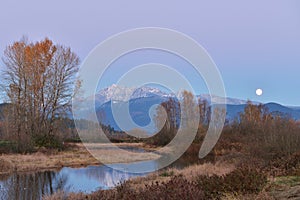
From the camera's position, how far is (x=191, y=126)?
29.3 meters

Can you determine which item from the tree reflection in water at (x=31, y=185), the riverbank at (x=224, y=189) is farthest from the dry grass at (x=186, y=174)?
the tree reflection in water at (x=31, y=185)

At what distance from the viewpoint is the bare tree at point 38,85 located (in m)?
29.7

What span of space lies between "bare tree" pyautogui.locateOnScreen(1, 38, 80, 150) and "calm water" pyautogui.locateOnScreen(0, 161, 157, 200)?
38.5ft

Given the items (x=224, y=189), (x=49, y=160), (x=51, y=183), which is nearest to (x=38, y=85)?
(x=49, y=160)

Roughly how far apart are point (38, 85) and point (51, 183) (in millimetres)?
16224

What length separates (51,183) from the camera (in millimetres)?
15914

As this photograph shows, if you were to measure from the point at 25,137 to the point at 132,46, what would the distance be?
18730mm

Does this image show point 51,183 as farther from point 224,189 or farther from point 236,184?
point 236,184

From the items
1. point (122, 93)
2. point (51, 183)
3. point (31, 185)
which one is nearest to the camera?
point (31, 185)

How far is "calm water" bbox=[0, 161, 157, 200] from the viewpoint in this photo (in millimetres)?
13069

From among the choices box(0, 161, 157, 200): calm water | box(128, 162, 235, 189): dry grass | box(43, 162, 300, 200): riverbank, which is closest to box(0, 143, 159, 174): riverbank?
box(0, 161, 157, 200): calm water

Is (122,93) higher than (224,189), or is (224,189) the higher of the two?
(122,93)

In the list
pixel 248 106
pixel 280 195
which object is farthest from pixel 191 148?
pixel 248 106

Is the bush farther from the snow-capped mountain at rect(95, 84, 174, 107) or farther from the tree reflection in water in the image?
the snow-capped mountain at rect(95, 84, 174, 107)
